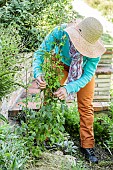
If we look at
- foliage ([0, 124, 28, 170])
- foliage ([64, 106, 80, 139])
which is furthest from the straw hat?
foliage ([64, 106, 80, 139])

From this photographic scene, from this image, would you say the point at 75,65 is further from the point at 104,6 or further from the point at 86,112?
the point at 104,6

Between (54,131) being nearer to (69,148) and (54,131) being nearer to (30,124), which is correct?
(30,124)

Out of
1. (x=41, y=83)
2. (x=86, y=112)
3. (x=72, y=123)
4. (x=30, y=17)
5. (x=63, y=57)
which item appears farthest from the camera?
(x=30, y=17)

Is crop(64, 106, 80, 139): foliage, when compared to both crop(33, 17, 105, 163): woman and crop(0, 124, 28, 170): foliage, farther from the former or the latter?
crop(0, 124, 28, 170): foliage

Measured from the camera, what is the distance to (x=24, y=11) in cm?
443

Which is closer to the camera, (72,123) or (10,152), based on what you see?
(10,152)

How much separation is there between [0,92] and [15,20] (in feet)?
5.69

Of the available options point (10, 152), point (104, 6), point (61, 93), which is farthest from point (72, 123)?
point (104, 6)

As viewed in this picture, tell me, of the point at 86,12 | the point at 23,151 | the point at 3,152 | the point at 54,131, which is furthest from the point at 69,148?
the point at 86,12

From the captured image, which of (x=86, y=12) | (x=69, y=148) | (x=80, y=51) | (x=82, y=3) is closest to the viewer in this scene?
(x=80, y=51)

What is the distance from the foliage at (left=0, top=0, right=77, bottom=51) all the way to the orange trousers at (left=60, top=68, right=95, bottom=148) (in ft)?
3.27

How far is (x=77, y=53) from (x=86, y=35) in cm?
18

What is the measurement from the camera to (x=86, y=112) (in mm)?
3443

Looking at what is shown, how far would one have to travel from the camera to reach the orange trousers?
3.35 meters
